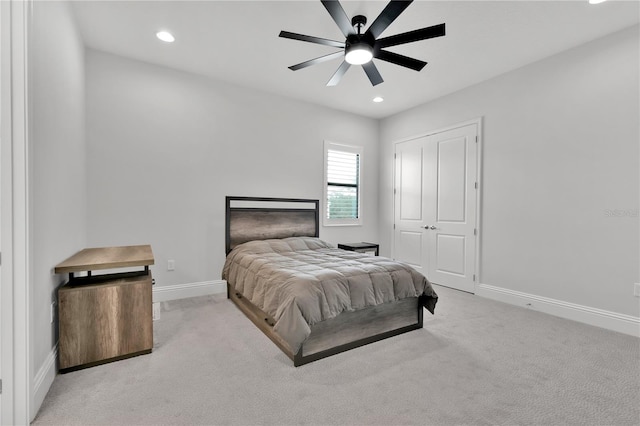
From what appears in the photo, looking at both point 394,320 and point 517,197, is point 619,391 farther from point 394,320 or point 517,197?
point 517,197

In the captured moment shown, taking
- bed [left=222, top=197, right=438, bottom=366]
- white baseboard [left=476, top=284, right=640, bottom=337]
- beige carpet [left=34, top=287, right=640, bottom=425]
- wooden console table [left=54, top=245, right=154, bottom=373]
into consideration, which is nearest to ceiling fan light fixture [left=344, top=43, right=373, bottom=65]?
bed [left=222, top=197, right=438, bottom=366]

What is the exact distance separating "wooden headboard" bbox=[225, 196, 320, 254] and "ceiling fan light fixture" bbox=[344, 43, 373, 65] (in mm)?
2401

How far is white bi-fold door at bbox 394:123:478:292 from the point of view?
4336mm

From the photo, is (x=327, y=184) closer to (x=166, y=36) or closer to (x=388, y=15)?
(x=166, y=36)

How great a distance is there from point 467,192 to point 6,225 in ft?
15.3

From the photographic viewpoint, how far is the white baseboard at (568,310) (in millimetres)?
2924

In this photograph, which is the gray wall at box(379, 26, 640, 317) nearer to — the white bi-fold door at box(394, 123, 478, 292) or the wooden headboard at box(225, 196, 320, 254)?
the white bi-fold door at box(394, 123, 478, 292)

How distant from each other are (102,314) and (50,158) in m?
1.15

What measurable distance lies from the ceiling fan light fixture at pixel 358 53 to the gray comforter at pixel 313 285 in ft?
6.03

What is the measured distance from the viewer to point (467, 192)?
4.36 meters

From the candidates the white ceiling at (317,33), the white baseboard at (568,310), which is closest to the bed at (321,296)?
the white baseboard at (568,310)

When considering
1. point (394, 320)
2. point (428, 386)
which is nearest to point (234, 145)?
point (394, 320)

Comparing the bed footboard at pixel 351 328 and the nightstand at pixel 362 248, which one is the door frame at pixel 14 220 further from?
the nightstand at pixel 362 248

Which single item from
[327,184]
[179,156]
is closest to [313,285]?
[179,156]
